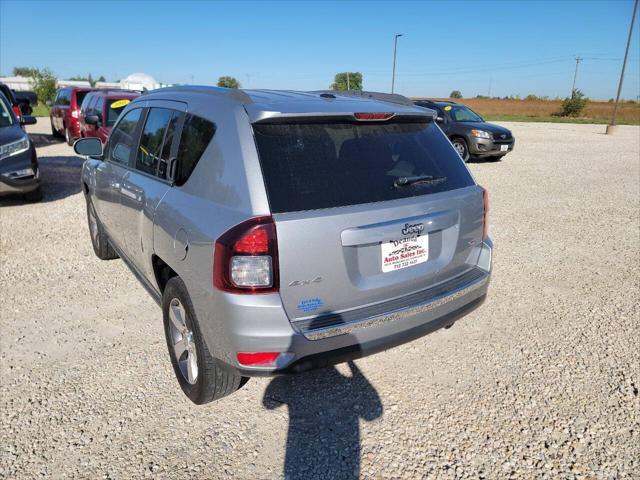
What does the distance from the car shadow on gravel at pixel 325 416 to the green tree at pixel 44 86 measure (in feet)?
186

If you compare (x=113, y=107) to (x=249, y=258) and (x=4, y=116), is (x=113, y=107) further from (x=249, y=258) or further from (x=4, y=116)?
(x=249, y=258)

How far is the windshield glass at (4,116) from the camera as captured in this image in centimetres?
749

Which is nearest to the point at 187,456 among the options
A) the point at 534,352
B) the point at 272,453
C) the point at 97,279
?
the point at 272,453

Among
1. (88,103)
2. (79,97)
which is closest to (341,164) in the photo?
(88,103)

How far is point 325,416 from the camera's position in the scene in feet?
8.73

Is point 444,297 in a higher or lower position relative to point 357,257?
lower

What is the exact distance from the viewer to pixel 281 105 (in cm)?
234

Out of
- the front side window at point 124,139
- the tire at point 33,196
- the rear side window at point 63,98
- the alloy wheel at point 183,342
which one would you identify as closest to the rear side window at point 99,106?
the tire at point 33,196

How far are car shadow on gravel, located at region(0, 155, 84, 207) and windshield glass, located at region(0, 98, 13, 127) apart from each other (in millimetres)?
1261

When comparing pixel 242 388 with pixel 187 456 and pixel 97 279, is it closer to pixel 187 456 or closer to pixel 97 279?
pixel 187 456

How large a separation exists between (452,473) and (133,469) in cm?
159

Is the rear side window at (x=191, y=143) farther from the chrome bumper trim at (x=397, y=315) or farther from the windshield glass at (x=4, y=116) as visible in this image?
the windshield glass at (x=4, y=116)

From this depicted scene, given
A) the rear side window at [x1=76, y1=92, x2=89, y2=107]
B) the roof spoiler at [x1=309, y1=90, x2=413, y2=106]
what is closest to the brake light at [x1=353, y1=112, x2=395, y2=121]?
the roof spoiler at [x1=309, y1=90, x2=413, y2=106]

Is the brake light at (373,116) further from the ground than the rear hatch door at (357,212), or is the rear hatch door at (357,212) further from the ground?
the brake light at (373,116)
